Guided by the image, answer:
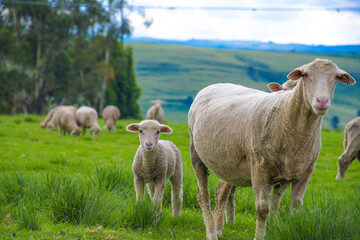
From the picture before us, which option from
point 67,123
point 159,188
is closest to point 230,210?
point 159,188

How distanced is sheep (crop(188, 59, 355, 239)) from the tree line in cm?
3493

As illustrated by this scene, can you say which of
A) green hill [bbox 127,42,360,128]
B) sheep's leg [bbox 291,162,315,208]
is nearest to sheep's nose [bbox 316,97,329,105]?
sheep's leg [bbox 291,162,315,208]

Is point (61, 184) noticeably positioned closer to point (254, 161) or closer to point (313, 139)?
point (254, 161)

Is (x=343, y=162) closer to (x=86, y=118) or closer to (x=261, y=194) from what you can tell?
(x=261, y=194)

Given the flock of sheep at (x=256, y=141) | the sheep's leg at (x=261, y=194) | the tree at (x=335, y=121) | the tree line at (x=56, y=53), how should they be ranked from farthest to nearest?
1. the tree line at (x=56, y=53)
2. the tree at (x=335, y=121)
3. the sheep's leg at (x=261, y=194)
4. the flock of sheep at (x=256, y=141)

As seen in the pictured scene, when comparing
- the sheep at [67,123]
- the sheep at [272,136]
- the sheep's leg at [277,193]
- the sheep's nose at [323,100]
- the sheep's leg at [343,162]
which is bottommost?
the sheep at [67,123]

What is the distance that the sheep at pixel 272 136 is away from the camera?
145 inches

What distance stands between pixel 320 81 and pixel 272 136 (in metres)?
0.74

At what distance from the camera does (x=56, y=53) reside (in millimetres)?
39156

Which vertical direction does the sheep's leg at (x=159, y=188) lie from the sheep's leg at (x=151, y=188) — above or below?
above

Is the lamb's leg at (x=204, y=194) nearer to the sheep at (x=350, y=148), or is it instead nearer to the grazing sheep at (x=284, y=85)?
the grazing sheep at (x=284, y=85)

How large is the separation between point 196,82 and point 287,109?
1362 centimetres

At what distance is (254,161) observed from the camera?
13.5 ft

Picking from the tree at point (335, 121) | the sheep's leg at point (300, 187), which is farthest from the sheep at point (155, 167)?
the tree at point (335, 121)
